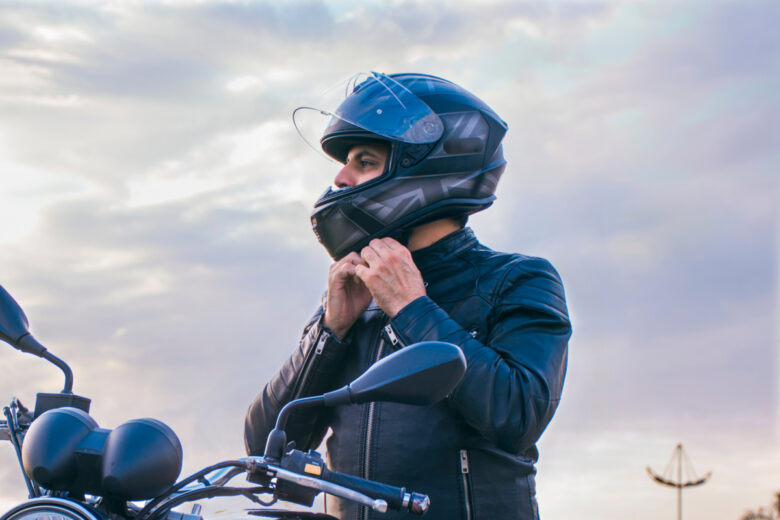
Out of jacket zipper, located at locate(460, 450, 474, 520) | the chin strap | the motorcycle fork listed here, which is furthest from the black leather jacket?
the motorcycle fork

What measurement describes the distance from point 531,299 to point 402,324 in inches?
16.3

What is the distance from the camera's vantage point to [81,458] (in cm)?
158

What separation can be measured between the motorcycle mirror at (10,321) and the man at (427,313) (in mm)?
1021

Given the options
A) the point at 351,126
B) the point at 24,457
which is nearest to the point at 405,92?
the point at 351,126

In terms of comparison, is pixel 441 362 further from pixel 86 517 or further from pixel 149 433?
pixel 86 517

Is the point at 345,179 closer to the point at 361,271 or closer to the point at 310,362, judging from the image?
the point at 361,271

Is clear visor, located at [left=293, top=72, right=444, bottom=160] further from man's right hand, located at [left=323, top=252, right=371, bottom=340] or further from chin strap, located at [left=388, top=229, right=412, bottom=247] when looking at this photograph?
man's right hand, located at [left=323, top=252, right=371, bottom=340]

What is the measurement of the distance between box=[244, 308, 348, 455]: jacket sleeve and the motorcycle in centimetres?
107

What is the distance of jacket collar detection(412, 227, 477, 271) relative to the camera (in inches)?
113

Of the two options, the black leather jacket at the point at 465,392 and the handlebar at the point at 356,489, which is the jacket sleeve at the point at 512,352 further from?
the handlebar at the point at 356,489

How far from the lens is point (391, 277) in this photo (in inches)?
103

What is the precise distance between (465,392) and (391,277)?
474mm

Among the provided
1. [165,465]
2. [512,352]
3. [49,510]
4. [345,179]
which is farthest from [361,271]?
[49,510]

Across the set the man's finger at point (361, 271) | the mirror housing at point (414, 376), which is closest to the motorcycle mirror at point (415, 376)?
the mirror housing at point (414, 376)
